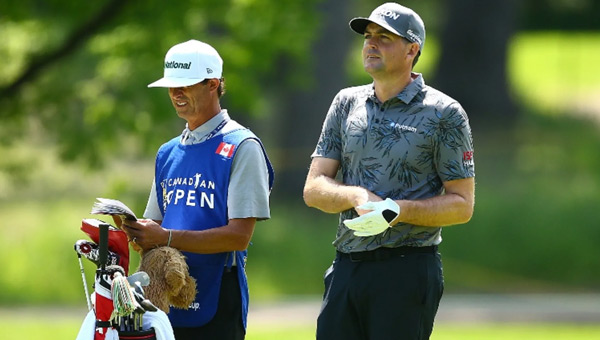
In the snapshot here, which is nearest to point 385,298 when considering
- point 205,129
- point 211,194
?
point 211,194

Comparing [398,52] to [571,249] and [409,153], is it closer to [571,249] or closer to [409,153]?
[409,153]

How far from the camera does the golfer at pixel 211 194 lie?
516 centimetres

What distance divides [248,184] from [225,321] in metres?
0.59

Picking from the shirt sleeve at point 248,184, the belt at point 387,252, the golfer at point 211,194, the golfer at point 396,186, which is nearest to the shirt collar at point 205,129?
the golfer at point 211,194

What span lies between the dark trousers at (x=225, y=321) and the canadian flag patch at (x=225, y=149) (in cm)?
50

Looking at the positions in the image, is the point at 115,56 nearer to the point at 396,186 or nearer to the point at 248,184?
the point at 248,184

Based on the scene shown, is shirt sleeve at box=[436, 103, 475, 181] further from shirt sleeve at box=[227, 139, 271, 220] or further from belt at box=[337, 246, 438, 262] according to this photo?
shirt sleeve at box=[227, 139, 271, 220]

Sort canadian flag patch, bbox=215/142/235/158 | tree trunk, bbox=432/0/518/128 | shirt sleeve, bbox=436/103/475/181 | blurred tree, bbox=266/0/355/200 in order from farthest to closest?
tree trunk, bbox=432/0/518/128, blurred tree, bbox=266/0/355/200, canadian flag patch, bbox=215/142/235/158, shirt sleeve, bbox=436/103/475/181

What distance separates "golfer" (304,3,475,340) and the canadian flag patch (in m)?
0.41

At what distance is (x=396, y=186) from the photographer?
5.18 metres

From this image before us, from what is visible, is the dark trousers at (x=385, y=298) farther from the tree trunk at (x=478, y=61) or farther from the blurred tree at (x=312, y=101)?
the tree trunk at (x=478, y=61)

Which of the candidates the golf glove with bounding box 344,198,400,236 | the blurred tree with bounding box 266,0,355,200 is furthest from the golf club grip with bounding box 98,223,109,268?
the blurred tree with bounding box 266,0,355,200

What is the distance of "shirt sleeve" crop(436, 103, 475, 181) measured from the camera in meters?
5.11

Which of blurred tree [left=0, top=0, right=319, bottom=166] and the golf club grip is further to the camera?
blurred tree [left=0, top=0, right=319, bottom=166]
